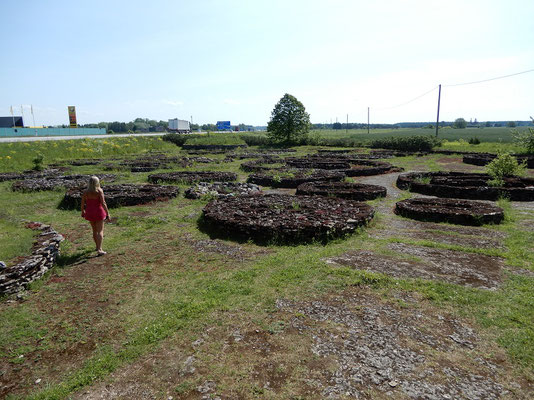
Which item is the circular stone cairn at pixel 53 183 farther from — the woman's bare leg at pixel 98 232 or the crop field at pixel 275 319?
the woman's bare leg at pixel 98 232

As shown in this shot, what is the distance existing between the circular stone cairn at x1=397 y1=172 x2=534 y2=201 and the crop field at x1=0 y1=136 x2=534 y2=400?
564 cm

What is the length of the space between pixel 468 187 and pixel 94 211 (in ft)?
50.4

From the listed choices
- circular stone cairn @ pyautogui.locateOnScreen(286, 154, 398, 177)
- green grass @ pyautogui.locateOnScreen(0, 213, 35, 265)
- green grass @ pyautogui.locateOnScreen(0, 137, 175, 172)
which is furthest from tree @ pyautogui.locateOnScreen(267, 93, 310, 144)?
green grass @ pyautogui.locateOnScreen(0, 213, 35, 265)

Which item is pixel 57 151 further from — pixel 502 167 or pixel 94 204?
pixel 502 167

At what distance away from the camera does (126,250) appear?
9070mm

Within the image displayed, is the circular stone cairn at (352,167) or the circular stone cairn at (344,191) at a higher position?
the circular stone cairn at (352,167)

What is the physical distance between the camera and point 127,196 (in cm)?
1430

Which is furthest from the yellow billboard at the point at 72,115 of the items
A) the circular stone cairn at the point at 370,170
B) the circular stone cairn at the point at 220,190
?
the circular stone cairn at the point at 370,170

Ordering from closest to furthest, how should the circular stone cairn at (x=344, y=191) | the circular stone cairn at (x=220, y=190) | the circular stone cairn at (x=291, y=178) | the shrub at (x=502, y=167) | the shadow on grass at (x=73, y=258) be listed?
the shadow on grass at (x=73, y=258), the circular stone cairn at (x=344, y=191), the circular stone cairn at (x=220, y=190), the shrub at (x=502, y=167), the circular stone cairn at (x=291, y=178)

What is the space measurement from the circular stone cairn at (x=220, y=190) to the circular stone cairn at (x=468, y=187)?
8097 mm

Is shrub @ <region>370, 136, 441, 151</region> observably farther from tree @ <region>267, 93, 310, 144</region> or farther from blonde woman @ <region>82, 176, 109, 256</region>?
blonde woman @ <region>82, 176, 109, 256</region>

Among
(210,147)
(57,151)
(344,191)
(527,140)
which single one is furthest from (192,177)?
(527,140)

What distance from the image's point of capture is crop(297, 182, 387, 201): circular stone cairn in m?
15.0

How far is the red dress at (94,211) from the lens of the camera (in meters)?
8.40
